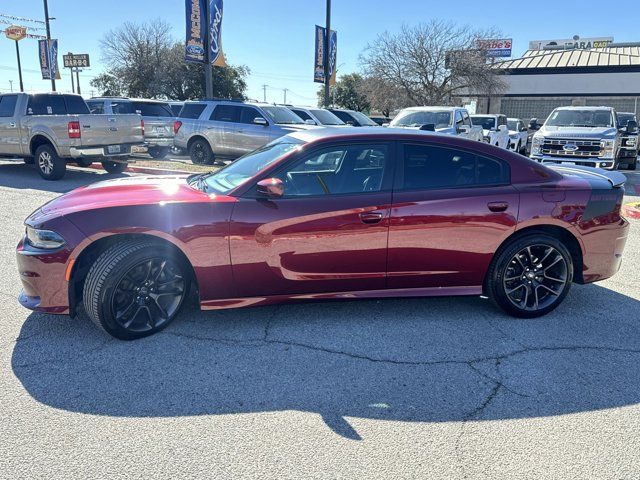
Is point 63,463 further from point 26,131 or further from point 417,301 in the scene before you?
point 26,131

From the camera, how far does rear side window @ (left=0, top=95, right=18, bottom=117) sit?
1143 cm

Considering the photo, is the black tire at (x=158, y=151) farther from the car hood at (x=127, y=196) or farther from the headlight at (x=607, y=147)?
the headlight at (x=607, y=147)

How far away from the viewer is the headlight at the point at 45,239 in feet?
11.5

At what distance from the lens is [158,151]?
1650cm

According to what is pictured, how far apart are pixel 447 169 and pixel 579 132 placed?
1085 centimetres

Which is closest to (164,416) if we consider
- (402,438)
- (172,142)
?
(402,438)

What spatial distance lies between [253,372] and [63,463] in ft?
3.96

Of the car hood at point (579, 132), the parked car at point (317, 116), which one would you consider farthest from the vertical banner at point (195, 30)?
the car hood at point (579, 132)

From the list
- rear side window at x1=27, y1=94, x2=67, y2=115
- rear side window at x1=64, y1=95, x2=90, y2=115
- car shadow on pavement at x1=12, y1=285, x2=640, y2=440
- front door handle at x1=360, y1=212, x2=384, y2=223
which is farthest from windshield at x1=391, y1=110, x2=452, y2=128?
front door handle at x1=360, y1=212, x2=384, y2=223

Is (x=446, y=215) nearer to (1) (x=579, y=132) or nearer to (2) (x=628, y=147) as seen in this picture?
(1) (x=579, y=132)

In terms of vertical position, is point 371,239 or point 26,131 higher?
point 26,131

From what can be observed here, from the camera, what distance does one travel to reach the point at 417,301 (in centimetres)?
455

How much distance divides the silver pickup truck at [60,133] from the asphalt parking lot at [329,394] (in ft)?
24.2

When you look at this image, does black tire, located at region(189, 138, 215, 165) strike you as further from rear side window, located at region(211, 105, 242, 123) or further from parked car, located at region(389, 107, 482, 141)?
parked car, located at region(389, 107, 482, 141)
